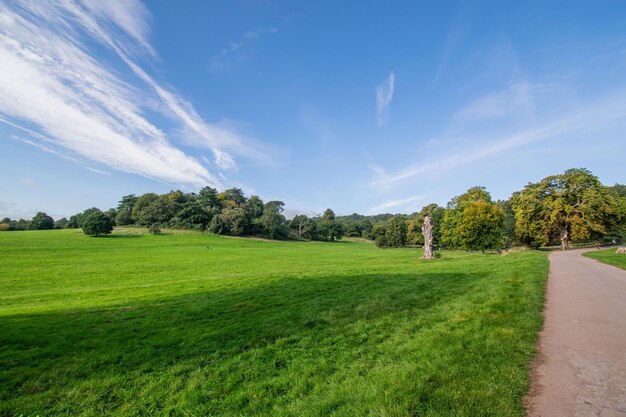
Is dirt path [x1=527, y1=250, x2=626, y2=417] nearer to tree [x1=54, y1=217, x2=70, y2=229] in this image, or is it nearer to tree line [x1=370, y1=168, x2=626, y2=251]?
tree line [x1=370, y1=168, x2=626, y2=251]

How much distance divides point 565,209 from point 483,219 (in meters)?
15.0

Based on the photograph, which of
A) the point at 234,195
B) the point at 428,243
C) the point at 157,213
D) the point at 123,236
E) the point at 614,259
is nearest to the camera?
the point at 614,259

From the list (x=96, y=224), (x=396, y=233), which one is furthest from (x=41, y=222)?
(x=396, y=233)

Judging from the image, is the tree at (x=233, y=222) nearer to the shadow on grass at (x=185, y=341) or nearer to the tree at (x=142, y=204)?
the tree at (x=142, y=204)

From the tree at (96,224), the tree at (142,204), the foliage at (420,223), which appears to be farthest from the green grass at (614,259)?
the tree at (142,204)

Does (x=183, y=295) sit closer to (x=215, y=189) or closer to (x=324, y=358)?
(x=324, y=358)

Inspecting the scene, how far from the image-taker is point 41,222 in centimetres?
9006

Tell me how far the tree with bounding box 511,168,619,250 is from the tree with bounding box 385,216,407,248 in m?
35.6

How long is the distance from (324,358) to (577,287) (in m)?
12.3

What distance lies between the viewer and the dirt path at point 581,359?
3.97 meters

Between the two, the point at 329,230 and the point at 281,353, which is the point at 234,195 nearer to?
the point at 329,230

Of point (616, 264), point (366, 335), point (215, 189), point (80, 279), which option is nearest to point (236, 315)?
point (366, 335)

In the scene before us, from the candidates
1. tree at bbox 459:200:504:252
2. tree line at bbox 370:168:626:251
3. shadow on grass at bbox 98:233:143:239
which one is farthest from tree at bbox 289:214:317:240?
tree at bbox 459:200:504:252

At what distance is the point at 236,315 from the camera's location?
10109 millimetres
